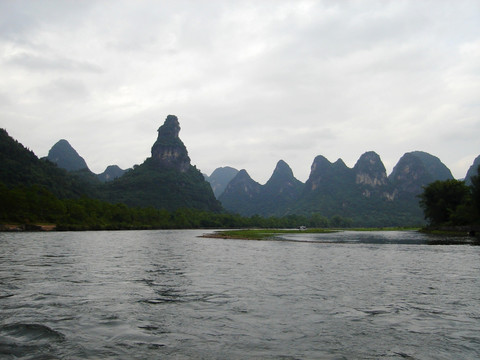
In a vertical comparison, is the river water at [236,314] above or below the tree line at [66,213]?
below

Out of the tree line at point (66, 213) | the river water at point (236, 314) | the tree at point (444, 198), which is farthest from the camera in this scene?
the tree at point (444, 198)

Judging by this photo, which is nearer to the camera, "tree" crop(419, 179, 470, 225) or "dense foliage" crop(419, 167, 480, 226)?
"dense foliage" crop(419, 167, 480, 226)

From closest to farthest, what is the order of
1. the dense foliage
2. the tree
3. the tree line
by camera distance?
1. the dense foliage
2. the tree line
3. the tree

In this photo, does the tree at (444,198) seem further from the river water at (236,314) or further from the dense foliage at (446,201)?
the river water at (236,314)

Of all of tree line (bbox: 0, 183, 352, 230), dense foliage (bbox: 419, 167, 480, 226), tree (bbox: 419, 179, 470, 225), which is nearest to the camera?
dense foliage (bbox: 419, 167, 480, 226)

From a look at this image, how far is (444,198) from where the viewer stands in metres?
107

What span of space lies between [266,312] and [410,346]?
18.5 ft

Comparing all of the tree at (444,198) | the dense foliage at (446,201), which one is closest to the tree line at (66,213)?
the tree at (444,198)

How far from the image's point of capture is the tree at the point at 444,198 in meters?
105

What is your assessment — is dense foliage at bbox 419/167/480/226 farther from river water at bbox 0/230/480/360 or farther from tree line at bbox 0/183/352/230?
tree line at bbox 0/183/352/230

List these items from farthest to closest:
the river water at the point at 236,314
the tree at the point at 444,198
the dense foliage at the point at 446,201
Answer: the tree at the point at 444,198 → the dense foliage at the point at 446,201 → the river water at the point at 236,314

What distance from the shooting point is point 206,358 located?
922cm

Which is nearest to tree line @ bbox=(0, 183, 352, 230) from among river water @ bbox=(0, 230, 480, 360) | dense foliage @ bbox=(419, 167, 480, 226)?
river water @ bbox=(0, 230, 480, 360)

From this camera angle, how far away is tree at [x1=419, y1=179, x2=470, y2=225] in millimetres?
104994
